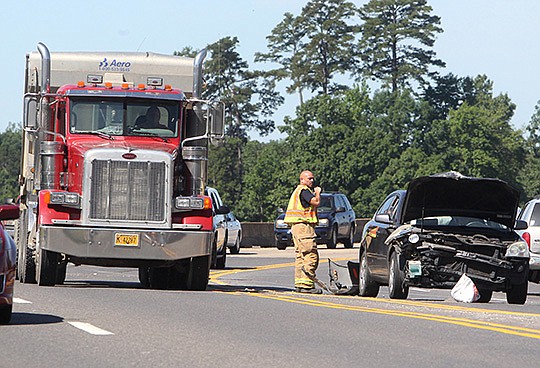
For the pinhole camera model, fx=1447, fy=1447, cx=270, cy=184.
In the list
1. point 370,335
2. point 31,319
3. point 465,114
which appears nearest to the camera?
point 370,335

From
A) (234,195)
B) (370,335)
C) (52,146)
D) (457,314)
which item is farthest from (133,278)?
(234,195)

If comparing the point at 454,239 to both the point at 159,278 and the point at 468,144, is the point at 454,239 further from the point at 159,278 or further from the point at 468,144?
the point at 468,144

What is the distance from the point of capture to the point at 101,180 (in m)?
20.2

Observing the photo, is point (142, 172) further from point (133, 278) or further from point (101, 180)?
point (133, 278)

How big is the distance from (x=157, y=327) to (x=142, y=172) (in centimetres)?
680

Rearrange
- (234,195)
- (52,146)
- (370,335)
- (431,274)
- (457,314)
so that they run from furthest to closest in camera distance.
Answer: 1. (234,195)
2. (52,146)
3. (431,274)
4. (457,314)
5. (370,335)

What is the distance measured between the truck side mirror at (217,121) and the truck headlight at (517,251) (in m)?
4.33

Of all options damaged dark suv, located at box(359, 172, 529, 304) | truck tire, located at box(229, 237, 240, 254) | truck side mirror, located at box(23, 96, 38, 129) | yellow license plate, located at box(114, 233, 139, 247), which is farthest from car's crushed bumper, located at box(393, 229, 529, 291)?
truck tire, located at box(229, 237, 240, 254)

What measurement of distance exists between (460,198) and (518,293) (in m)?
1.51

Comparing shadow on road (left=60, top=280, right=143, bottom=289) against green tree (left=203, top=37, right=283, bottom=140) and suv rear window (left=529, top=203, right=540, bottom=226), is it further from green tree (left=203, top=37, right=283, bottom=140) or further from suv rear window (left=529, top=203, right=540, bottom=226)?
green tree (left=203, top=37, right=283, bottom=140)

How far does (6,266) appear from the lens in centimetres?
1322

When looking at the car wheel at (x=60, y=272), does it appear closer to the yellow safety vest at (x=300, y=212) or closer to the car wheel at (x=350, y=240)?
the yellow safety vest at (x=300, y=212)

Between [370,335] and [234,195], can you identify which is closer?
[370,335]

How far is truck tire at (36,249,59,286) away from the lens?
20.4 metres
